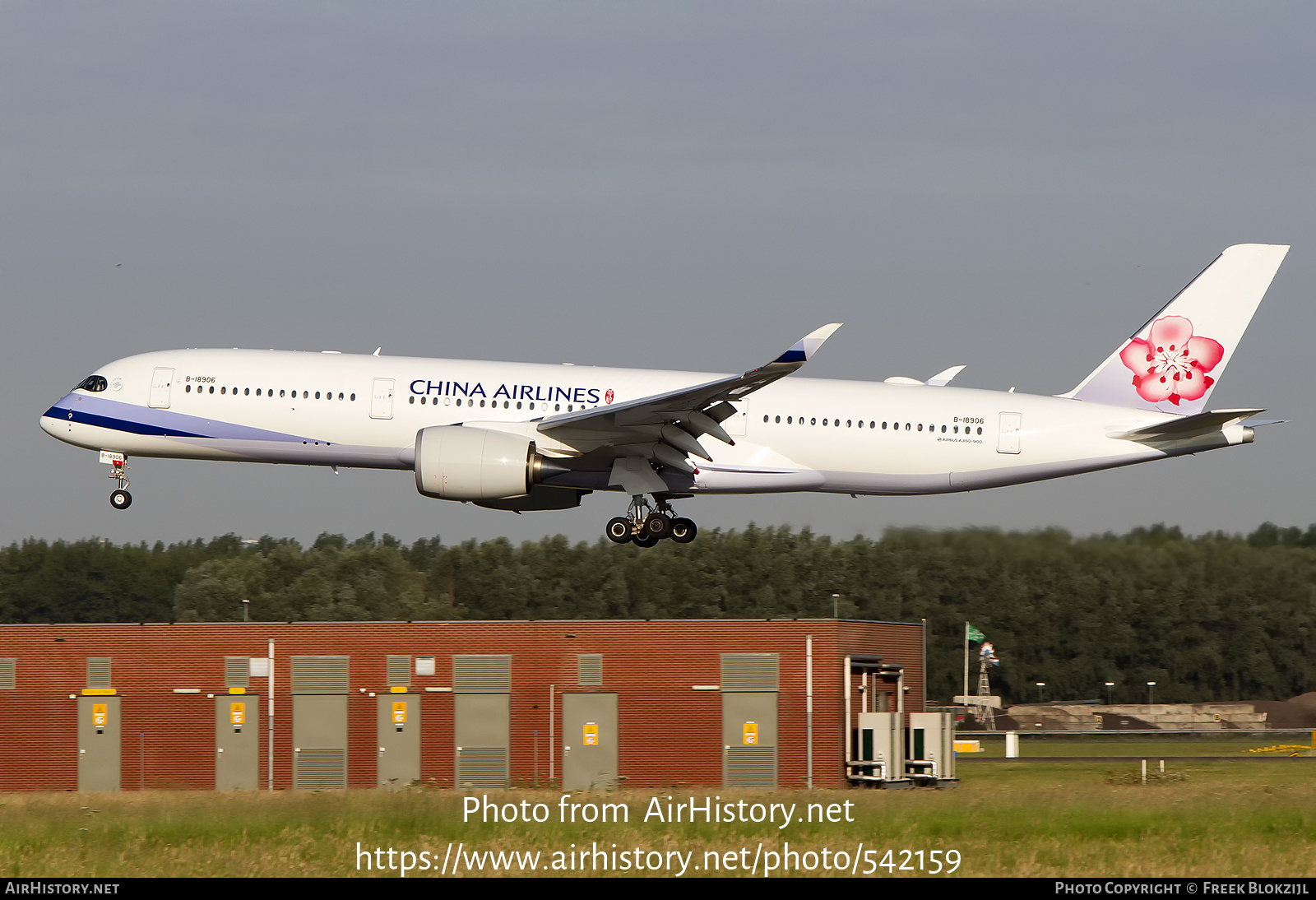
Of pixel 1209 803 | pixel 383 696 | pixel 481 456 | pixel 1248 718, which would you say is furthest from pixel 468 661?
pixel 1248 718

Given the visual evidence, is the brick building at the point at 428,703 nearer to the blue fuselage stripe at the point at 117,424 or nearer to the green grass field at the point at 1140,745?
the blue fuselage stripe at the point at 117,424

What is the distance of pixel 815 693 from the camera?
113 ft

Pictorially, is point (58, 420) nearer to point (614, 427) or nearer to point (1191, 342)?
point (614, 427)

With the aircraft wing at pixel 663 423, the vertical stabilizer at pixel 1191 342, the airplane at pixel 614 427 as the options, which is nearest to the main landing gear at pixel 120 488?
the airplane at pixel 614 427

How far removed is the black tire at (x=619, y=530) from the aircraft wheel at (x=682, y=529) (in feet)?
3.32

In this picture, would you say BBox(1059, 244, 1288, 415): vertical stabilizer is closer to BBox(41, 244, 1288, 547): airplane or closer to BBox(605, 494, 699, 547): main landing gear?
BBox(41, 244, 1288, 547): airplane

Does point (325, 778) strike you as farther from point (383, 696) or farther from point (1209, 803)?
point (1209, 803)

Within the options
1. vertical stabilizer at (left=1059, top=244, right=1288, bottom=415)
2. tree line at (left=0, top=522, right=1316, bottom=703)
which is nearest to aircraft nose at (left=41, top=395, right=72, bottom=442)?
vertical stabilizer at (left=1059, top=244, right=1288, bottom=415)

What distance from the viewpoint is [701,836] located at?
21969mm

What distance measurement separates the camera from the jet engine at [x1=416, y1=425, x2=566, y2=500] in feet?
105

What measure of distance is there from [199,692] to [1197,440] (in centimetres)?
2334
